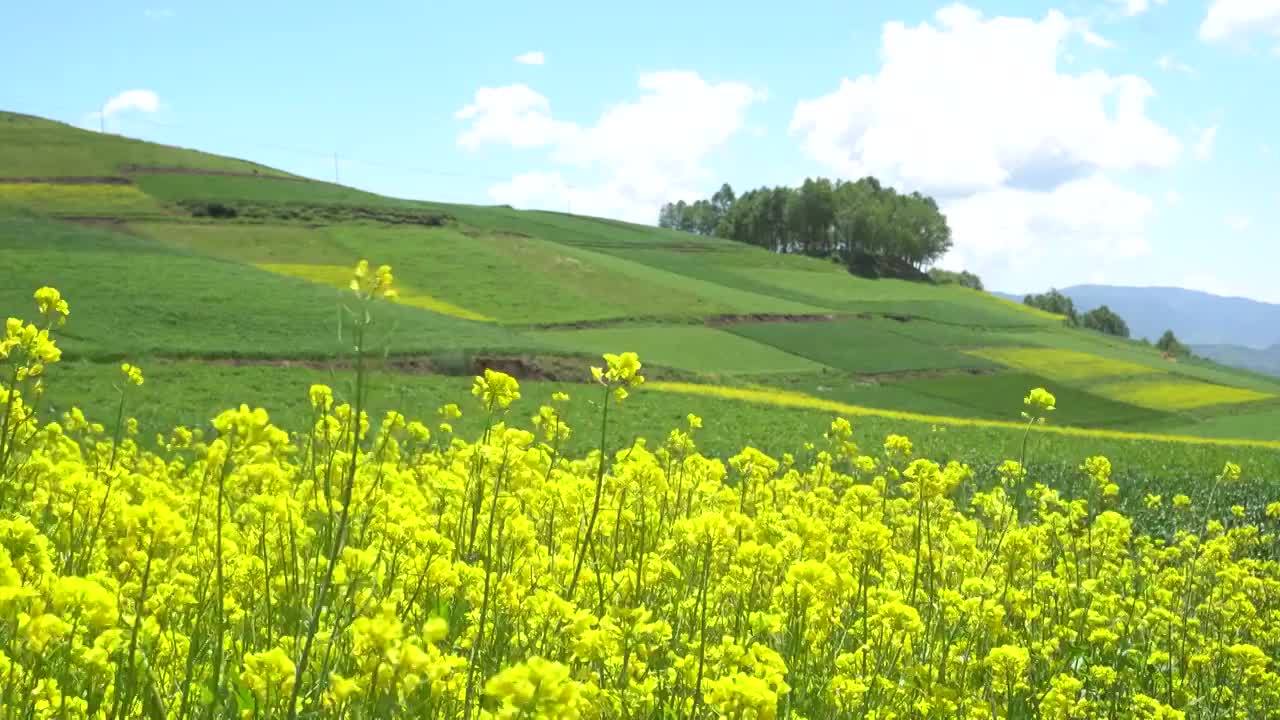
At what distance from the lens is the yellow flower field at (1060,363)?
6486 centimetres

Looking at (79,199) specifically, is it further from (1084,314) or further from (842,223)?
(1084,314)

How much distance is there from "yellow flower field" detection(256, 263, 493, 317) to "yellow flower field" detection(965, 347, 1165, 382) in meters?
33.7

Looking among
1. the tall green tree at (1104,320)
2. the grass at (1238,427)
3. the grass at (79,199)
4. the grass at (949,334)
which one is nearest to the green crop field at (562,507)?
the grass at (1238,427)

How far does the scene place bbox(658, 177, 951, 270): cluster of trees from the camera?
127750mm

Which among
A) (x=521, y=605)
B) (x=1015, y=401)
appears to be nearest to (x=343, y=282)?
(x=1015, y=401)

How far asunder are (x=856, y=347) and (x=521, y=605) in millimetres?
61904

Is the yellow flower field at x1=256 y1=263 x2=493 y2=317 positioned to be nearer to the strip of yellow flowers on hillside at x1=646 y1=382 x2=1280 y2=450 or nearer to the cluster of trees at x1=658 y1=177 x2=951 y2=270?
the strip of yellow flowers on hillside at x1=646 y1=382 x2=1280 y2=450

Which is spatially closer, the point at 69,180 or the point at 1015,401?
the point at 1015,401

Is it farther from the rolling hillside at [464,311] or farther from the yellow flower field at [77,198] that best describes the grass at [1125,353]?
the yellow flower field at [77,198]

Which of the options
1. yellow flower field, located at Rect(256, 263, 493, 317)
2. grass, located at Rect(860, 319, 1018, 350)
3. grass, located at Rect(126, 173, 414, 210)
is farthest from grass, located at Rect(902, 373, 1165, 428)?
grass, located at Rect(126, 173, 414, 210)

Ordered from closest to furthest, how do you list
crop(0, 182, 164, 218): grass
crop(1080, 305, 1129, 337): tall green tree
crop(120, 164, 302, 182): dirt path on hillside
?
crop(0, 182, 164, 218): grass → crop(120, 164, 302, 182): dirt path on hillside → crop(1080, 305, 1129, 337): tall green tree

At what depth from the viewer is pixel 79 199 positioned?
75438mm

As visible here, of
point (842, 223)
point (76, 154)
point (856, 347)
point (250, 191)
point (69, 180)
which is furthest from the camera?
point (842, 223)

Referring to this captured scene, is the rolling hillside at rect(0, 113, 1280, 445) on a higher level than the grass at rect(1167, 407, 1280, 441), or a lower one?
higher
